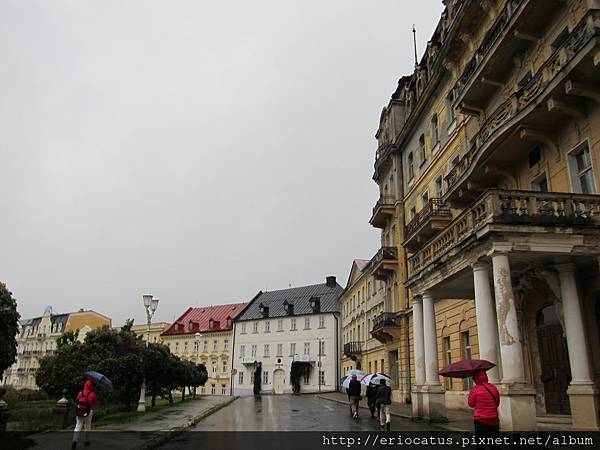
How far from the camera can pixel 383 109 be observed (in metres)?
35.2

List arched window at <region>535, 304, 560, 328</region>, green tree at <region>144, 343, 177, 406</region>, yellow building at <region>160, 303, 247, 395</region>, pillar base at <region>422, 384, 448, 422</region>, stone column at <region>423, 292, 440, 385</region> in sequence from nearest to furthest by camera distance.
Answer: arched window at <region>535, 304, 560, 328</region> < pillar base at <region>422, 384, 448, 422</region> < stone column at <region>423, 292, 440, 385</region> < green tree at <region>144, 343, 177, 406</region> < yellow building at <region>160, 303, 247, 395</region>

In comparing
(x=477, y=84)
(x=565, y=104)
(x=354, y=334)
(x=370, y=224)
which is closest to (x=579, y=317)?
(x=565, y=104)

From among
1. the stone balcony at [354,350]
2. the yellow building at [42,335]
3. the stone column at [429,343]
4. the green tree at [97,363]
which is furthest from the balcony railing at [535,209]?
the yellow building at [42,335]

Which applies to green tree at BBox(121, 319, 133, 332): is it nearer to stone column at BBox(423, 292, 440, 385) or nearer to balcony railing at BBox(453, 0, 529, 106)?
stone column at BBox(423, 292, 440, 385)

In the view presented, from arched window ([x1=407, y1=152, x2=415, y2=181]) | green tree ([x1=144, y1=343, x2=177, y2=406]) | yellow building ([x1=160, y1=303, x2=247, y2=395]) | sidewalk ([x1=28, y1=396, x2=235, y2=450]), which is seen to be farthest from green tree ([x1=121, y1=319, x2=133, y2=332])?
yellow building ([x1=160, y1=303, x2=247, y2=395])

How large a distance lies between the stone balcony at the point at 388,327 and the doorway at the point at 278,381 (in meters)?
37.2

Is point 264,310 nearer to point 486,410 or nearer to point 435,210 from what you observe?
point 435,210

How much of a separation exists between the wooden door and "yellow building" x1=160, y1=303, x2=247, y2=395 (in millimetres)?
59588

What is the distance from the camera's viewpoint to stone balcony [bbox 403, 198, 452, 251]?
2227 centimetres

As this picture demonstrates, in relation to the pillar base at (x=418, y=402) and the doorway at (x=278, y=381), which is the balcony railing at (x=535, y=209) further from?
the doorway at (x=278, y=381)

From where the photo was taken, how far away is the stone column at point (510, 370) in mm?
11273

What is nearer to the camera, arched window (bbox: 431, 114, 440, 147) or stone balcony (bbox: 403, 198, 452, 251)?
stone balcony (bbox: 403, 198, 452, 251)

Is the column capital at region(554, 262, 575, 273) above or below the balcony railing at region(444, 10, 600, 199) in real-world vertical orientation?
below

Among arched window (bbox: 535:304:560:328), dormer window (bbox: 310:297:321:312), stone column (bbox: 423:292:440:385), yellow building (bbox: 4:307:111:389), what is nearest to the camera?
arched window (bbox: 535:304:560:328)
